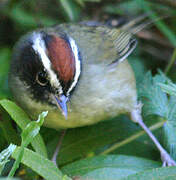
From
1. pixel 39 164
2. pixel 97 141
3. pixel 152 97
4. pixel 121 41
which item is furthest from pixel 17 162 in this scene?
pixel 121 41

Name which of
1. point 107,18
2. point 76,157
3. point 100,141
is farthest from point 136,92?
point 107,18

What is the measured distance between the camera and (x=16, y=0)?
169 inches

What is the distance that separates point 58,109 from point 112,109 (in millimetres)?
494

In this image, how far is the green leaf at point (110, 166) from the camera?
2.52 meters

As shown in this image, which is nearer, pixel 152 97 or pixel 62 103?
pixel 62 103

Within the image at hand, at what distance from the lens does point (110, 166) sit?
8.71 ft

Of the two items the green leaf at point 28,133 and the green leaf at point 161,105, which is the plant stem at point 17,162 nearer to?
the green leaf at point 28,133

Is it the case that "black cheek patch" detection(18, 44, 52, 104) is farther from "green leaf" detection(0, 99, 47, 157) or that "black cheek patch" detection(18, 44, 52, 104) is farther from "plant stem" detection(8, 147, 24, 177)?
"plant stem" detection(8, 147, 24, 177)

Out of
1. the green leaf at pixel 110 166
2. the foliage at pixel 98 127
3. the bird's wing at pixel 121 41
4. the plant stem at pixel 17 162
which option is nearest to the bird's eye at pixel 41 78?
the foliage at pixel 98 127

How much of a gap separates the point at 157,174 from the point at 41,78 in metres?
0.98

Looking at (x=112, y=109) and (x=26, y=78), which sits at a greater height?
(x=26, y=78)

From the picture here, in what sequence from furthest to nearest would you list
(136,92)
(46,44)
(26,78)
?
(136,92), (26,78), (46,44)

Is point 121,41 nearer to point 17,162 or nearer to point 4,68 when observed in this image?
point 4,68

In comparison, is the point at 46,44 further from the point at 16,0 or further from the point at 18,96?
the point at 16,0
